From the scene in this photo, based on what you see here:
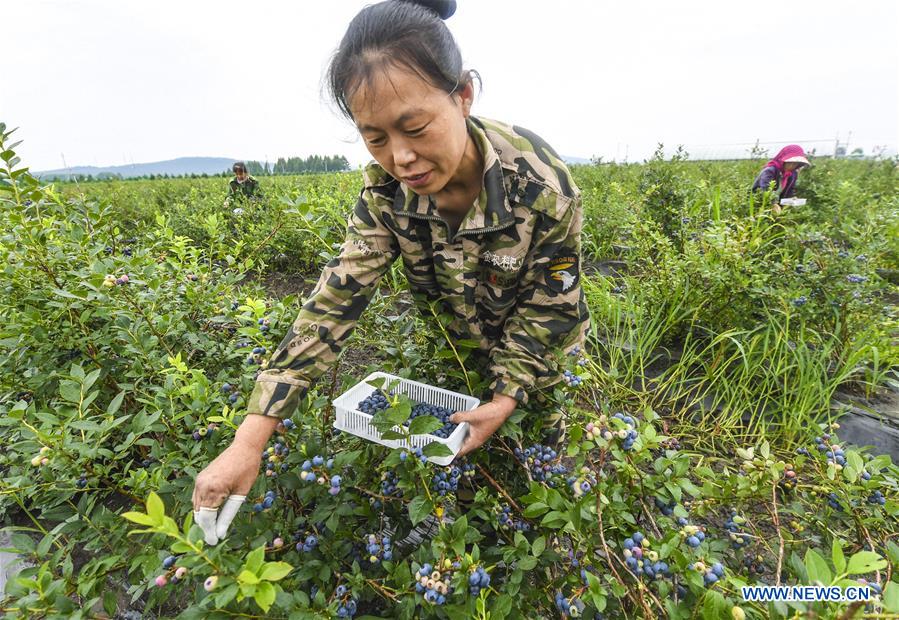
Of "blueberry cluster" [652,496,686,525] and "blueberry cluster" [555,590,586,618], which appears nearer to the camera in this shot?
"blueberry cluster" [555,590,586,618]

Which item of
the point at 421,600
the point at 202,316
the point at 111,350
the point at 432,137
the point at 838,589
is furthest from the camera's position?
the point at 202,316

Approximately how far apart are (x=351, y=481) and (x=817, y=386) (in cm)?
274

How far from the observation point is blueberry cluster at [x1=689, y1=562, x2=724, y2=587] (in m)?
0.87

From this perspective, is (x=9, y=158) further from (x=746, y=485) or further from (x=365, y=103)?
(x=746, y=485)

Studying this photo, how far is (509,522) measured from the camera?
1.26 m

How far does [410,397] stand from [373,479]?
28cm

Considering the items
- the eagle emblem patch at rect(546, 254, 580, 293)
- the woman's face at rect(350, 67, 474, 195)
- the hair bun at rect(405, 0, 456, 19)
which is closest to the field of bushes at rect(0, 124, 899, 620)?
the eagle emblem patch at rect(546, 254, 580, 293)

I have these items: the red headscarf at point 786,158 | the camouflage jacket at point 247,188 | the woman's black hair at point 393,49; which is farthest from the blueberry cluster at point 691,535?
the camouflage jacket at point 247,188

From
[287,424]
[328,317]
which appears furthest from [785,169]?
[287,424]

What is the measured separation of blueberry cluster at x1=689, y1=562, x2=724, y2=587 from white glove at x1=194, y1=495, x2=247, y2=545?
1.01 meters

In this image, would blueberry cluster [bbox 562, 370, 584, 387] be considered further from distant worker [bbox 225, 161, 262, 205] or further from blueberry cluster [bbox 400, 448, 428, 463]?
distant worker [bbox 225, 161, 262, 205]

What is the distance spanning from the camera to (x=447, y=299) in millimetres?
1632

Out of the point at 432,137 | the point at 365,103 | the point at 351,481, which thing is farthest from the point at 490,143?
the point at 351,481

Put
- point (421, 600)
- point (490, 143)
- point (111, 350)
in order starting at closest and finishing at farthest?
1. point (421, 600)
2. point (490, 143)
3. point (111, 350)
